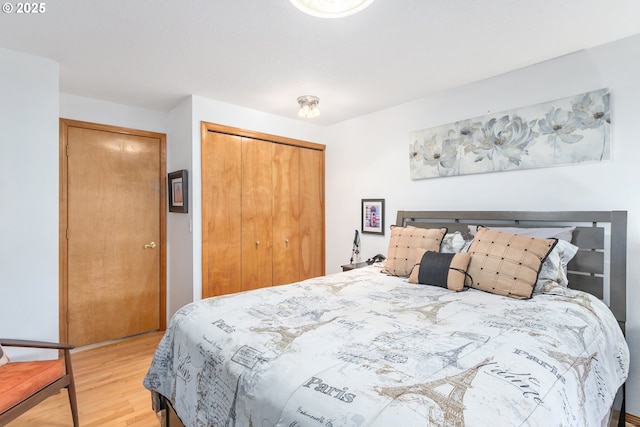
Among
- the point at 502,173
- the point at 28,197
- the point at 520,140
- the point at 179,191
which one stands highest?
the point at 520,140

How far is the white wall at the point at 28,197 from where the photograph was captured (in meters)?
2.14

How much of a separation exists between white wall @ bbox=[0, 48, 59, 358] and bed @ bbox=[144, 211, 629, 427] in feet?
4.00

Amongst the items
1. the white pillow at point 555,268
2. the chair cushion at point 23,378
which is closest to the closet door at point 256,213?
the chair cushion at point 23,378

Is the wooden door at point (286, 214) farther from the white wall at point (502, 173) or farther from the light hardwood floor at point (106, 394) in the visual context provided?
the light hardwood floor at point (106, 394)

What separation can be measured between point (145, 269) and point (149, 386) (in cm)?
A: 199

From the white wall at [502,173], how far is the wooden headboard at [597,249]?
0.33 ft

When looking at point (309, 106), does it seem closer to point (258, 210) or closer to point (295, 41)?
point (295, 41)

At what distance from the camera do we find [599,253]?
2.11 metres

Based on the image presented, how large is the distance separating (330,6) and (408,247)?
5.95 feet

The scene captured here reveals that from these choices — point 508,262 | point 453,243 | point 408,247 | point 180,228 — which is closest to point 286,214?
point 180,228

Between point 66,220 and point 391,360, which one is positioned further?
point 66,220

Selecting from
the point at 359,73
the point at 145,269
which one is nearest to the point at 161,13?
the point at 359,73

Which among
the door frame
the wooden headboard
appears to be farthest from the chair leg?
the wooden headboard

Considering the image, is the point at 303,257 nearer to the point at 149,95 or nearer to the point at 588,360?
the point at 149,95
